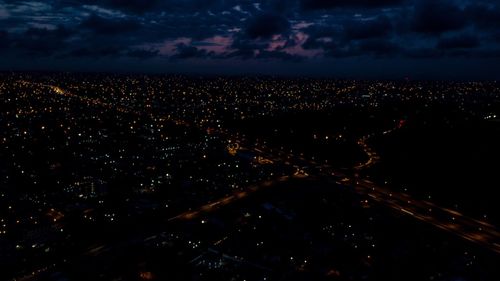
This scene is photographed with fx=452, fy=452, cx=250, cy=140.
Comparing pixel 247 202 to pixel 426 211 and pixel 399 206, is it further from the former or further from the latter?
pixel 426 211

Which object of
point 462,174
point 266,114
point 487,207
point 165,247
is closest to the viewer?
point 165,247

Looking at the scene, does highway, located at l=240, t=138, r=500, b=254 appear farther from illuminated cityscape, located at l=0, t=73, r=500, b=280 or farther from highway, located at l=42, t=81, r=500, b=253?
illuminated cityscape, located at l=0, t=73, r=500, b=280

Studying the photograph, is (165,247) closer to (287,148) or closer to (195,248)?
(195,248)

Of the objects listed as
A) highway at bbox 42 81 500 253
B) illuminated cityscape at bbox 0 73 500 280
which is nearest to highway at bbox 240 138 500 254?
highway at bbox 42 81 500 253

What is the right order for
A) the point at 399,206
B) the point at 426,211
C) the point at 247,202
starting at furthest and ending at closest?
the point at 247,202
the point at 399,206
the point at 426,211

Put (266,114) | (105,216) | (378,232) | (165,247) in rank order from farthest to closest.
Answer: (266,114), (105,216), (378,232), (165,247)

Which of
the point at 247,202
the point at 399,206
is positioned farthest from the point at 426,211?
the point at 247,202

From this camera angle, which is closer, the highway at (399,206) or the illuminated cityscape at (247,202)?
the illuminated cityscape at (247,202)

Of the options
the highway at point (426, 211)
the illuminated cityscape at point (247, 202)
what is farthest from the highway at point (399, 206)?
the illuminated cityscape at point (247, 202)

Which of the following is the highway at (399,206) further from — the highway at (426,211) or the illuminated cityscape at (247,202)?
the illuminated cityscape at (247,202)

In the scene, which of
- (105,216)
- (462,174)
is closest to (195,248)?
(105,216)

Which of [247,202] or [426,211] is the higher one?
[247,202]
